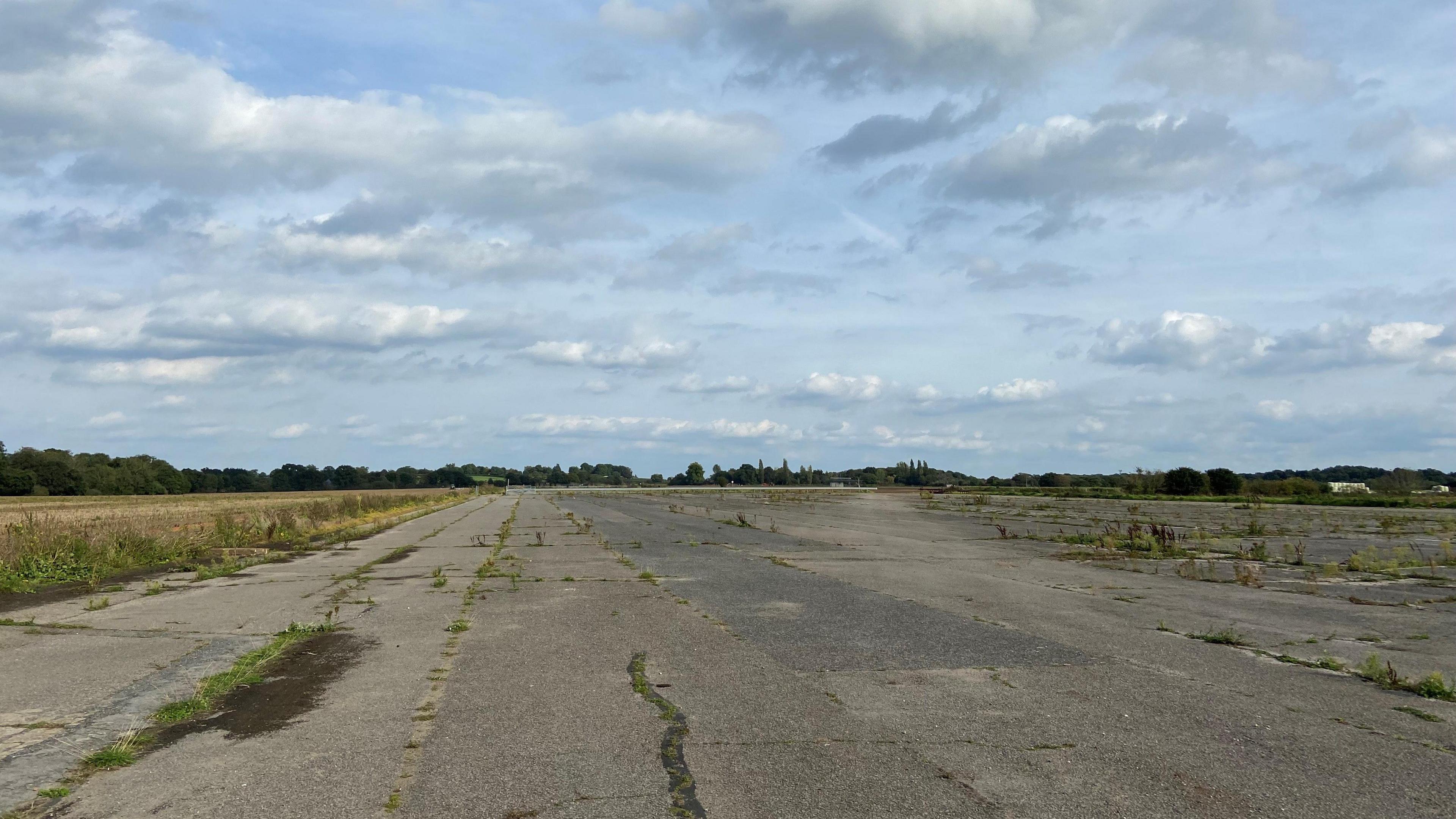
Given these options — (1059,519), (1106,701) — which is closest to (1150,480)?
(1059,519)

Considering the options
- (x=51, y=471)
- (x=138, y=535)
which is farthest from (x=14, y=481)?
(x=138, y=535)

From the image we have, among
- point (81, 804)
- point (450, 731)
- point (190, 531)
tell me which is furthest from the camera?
point (190, 531)

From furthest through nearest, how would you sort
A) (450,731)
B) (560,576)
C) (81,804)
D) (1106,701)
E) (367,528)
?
1. (367,528)
2. (560,576)
3. (1106,701)
4. (450,731)
5. (81,804)

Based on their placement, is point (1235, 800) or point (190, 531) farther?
point (190, 531)

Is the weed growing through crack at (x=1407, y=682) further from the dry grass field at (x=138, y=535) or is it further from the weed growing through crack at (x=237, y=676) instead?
the dry grass field at (x=138, y=535)

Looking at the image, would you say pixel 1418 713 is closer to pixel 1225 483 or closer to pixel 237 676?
pixel 237 676

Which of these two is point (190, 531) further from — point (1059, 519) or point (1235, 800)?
point (1059, 519)

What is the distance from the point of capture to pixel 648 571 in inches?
758

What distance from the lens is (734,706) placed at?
7742mm

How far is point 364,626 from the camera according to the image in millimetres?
12336

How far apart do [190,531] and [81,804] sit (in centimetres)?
2621

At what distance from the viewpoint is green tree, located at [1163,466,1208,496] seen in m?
87.3

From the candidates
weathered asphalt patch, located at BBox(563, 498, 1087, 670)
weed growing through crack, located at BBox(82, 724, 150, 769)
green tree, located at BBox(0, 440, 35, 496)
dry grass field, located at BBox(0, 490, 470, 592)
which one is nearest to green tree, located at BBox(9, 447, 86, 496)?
green tree, located at BBox(0, 440, 35, 496)

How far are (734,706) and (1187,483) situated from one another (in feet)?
303
